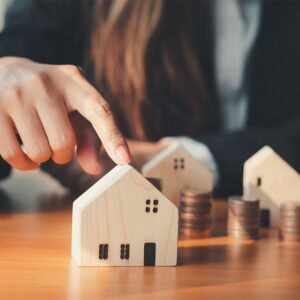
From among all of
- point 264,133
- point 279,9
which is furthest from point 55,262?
point 279,9

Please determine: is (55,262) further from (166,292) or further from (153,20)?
(153,20)

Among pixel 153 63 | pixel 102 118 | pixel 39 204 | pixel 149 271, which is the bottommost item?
pixel 149 271

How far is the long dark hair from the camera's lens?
2109 millimetres

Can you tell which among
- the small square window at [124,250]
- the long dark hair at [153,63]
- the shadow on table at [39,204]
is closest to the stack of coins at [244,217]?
→ the small square window at [124,250]

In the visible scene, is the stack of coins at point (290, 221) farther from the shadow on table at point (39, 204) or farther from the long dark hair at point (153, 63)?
the long dark hair at point (153, 63)

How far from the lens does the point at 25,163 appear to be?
3.90 feet

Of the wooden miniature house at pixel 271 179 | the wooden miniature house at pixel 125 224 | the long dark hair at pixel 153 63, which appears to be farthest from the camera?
the long dark hair at pixel 153 63

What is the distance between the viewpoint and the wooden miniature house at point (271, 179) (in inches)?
50.9

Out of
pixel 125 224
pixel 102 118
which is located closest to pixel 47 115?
pixel 102 118

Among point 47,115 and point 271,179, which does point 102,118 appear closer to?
point 47,115

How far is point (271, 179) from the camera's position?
51.1 inches

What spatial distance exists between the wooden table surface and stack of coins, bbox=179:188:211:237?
0.09 feet

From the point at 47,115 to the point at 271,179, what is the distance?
472 mm

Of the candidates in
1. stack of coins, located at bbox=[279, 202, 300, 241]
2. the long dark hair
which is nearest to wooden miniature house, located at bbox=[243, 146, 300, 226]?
stack of coins, located at bbox=[279, 202, 300, 241]
